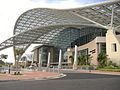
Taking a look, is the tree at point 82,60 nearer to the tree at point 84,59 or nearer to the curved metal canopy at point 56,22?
the tree at point 84,59

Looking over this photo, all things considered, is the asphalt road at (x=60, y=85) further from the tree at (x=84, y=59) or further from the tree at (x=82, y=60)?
the tree at (x=82, y=60)

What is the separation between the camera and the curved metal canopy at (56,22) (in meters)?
45.5

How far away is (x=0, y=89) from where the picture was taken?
1062cm

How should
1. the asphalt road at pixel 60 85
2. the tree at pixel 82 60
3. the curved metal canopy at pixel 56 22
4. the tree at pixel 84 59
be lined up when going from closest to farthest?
the asphalt road at pixel 60 85, the curved metal canopy at pixel 56 22, the tree at pixel 84 59, the tree at pixel 82 60

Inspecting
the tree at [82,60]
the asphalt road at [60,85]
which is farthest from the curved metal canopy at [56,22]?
the asphalt road at [60,85]

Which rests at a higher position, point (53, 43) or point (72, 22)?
point (72, 22)

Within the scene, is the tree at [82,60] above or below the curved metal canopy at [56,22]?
below

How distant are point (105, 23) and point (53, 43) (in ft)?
139

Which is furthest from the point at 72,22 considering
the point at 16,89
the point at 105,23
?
the point at 16,89

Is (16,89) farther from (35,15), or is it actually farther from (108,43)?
(35,15)

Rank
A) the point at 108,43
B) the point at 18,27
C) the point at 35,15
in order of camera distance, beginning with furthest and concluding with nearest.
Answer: the point at 18,27, the point at 35,15, the point at 108,43

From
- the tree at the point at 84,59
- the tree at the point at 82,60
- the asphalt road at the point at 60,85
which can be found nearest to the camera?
the asphalt road at the point at 60,85

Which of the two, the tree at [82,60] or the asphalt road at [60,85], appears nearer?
the asphalt road at [60,85]

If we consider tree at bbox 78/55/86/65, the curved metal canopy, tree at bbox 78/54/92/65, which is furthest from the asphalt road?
tree at bbox 78/55/86/65
